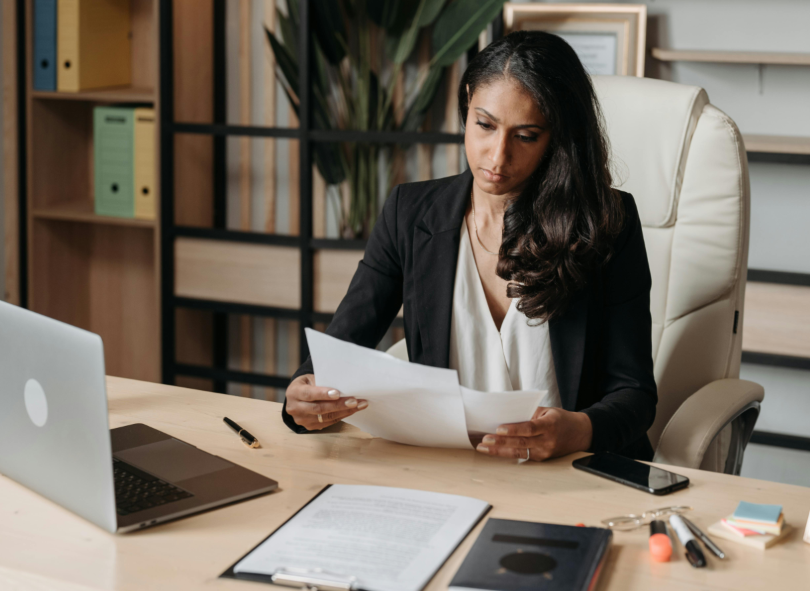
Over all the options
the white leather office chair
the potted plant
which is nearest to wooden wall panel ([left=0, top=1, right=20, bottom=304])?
the potted plant

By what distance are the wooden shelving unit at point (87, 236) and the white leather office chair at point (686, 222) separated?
1.67 meters

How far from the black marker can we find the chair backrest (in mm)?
731

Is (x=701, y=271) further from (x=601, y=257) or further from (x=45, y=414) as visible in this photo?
(x=45, y=414)

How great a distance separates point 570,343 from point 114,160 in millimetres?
1989

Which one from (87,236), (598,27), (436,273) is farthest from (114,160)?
(436,273)

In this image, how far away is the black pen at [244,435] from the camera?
3.86 feet

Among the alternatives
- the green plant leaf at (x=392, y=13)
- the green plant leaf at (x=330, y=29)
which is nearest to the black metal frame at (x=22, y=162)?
the green plant leaf at (x=330, y=29)

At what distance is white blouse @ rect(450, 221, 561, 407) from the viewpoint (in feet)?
4.74

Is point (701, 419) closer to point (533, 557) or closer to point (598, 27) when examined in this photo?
point (533, 557)

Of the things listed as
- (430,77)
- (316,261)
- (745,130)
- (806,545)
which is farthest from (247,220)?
(806,545)

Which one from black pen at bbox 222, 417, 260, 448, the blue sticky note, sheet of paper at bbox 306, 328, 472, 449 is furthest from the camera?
black pen at bbox 222, 417, 260, 448

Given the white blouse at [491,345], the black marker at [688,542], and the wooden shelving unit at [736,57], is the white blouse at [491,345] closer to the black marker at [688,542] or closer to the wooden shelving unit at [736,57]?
the black marker at [688,542]

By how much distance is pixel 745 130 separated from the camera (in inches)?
99.4

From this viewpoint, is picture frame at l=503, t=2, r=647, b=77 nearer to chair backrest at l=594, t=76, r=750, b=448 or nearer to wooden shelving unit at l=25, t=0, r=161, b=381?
chair backrest at l=594, t=76, r=750, b=448
